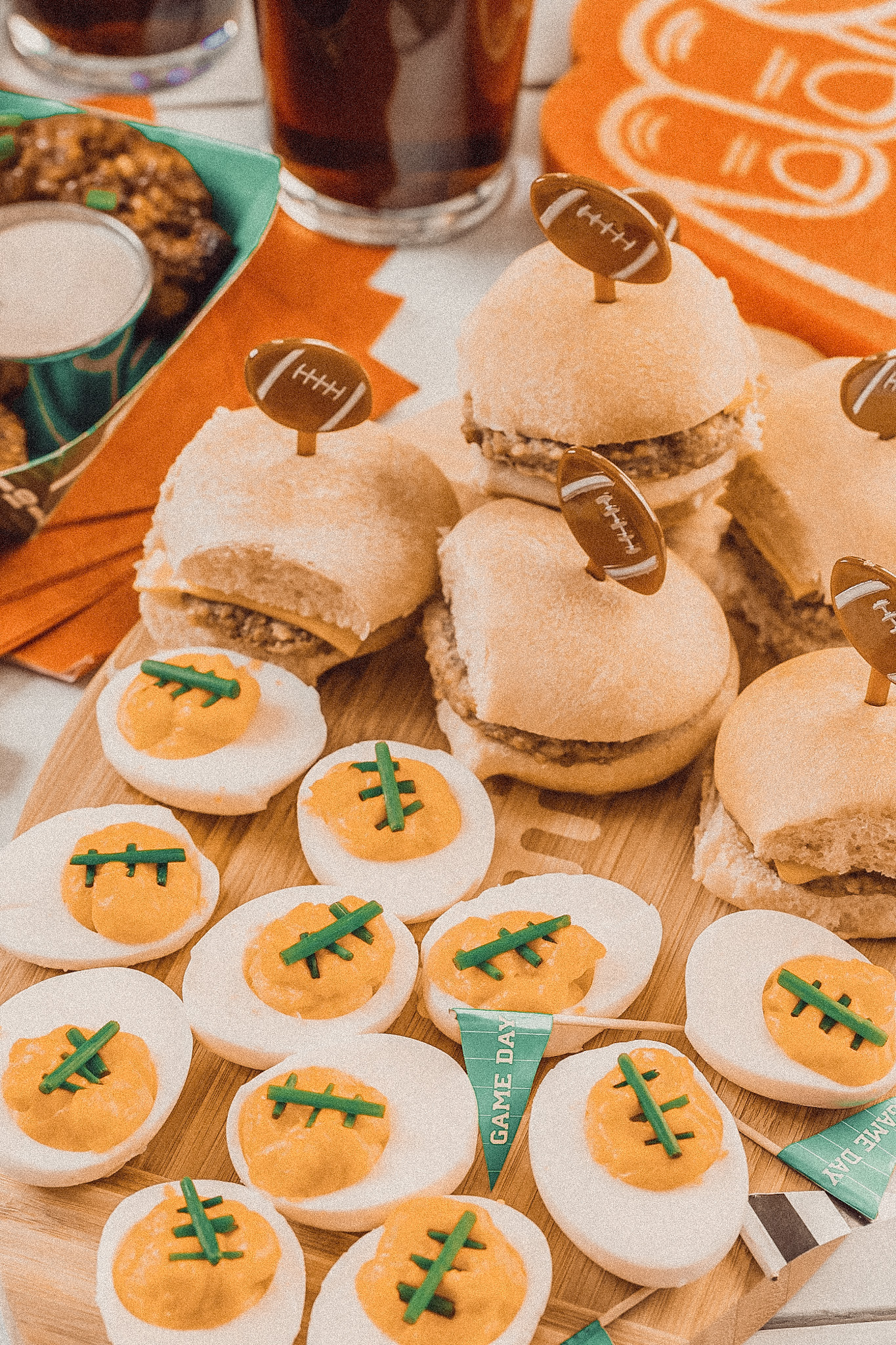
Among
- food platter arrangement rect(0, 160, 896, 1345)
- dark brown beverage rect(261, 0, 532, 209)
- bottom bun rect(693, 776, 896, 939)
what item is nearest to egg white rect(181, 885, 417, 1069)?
food platter arrangement rect(0, 160, 896, 1345)

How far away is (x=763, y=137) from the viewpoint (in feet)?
12.0

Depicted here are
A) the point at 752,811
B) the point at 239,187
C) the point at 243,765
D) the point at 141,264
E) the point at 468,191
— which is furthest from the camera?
the point at 468,191

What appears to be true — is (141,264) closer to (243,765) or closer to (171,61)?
(243,765)

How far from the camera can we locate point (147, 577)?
2535 mm

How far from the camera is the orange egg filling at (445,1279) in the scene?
1647 millimetres

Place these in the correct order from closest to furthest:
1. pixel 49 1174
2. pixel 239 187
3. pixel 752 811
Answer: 1. pixel 49 1174
2. pixel 752 811
3. pixel 239 187

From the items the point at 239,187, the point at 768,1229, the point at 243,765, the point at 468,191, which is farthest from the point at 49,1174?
the point at 468,191

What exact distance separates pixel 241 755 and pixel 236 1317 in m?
0.95

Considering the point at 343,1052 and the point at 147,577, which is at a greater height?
the point at 147,577

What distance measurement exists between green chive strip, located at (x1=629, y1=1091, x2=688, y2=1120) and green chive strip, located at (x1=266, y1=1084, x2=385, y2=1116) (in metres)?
0.36

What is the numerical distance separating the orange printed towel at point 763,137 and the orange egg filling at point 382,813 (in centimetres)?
168

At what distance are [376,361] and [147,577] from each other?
37.2 inches

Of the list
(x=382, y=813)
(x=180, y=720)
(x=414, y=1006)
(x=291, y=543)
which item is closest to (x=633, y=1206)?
(x=414, y=1006)

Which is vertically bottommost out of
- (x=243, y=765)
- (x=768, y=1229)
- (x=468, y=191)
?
(x=768, y=1229)
